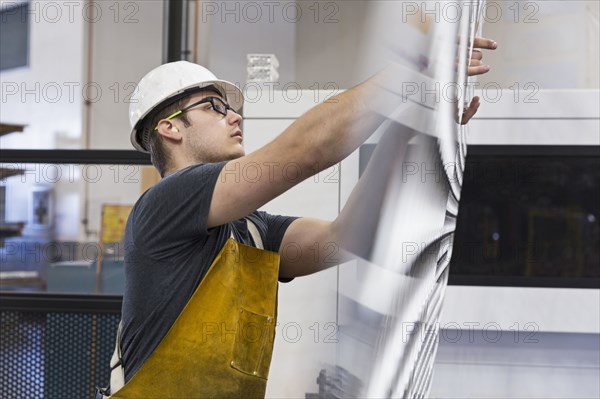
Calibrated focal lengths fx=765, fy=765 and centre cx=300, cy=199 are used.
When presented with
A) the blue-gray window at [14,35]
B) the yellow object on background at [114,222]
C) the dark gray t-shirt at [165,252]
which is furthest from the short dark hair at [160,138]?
the blue-gray window at [14,35]

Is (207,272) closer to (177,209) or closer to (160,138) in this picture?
(177,209)

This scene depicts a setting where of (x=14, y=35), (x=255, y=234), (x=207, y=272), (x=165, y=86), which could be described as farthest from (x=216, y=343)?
(x=14, y=35)

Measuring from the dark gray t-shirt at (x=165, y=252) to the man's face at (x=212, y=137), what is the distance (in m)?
0.12

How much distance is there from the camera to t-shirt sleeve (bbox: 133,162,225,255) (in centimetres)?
84

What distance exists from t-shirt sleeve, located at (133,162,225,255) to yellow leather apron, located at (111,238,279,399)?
0.05 m

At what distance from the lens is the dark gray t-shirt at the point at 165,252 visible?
847mm

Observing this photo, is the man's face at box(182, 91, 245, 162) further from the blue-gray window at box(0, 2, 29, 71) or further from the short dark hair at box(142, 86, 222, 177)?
the blue-gray window at box(0, 2, 29, 71)

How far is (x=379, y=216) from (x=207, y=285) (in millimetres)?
497

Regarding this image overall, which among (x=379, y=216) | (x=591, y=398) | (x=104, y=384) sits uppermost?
(x=379, y=216)

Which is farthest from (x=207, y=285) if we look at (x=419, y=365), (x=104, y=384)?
(x=104, y=384)

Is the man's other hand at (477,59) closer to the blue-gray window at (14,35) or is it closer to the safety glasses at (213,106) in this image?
the safety glasses at (213,106)

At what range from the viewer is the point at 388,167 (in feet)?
1.28

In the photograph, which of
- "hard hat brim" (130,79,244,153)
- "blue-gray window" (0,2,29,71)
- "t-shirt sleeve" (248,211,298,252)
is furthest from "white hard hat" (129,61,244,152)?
"blue-gray window" (0,2,29,71)

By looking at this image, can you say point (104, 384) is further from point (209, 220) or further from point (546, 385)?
point (209, 220)
